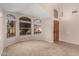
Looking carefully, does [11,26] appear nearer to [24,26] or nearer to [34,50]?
[24,26]

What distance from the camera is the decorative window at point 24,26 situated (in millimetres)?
3137

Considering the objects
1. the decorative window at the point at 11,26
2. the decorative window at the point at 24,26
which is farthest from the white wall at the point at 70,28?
the decorative window at the point at 11,26

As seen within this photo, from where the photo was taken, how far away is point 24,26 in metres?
3.16

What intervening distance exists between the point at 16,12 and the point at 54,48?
1.80m

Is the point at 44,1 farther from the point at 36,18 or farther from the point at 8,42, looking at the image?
the point at 8,42

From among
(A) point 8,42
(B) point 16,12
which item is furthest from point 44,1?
(A) point 8,42

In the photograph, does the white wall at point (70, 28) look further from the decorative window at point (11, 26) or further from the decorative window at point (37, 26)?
the decorative window at point (11, 26)

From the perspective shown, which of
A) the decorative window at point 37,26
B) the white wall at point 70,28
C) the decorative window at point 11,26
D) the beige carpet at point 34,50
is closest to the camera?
the beige carpet at point 34,50

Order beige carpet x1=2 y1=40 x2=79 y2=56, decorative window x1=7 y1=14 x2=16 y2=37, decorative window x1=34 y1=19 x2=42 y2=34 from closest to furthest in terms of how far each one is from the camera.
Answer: beige carpet x1=2 y1=40 x2=79 y2=56 → decorative window x1=7 y1=14 x2=16 y2=37 → decorative window x1=34 y1=19 x2=42 y2=34

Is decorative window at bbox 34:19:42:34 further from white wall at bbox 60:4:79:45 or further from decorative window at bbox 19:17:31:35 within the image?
white wall at bbox 60:4:79:45

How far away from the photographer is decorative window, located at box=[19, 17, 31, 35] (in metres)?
3.14

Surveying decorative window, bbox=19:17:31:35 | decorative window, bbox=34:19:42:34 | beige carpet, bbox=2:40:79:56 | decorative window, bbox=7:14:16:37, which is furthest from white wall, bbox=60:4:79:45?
decorative window, bbox=7:14:16:37

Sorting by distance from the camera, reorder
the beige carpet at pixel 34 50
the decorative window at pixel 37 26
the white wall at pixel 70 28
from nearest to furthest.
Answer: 1. the beige carpet at pixel 34 50
2. the decorative window at pixel 37 26
3. the white wall at pixel 70 28

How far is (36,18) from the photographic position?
122 inches
